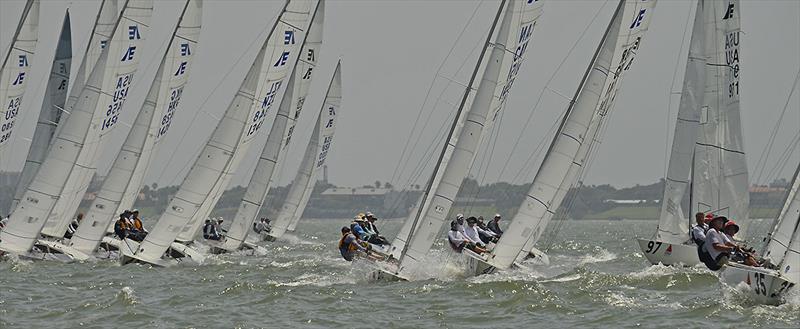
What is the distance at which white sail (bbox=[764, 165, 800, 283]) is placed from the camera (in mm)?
17922

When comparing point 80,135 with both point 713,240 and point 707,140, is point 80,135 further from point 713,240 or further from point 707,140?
point 713,240

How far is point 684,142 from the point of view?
93.8ft

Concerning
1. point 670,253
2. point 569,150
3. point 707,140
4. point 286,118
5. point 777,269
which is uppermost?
point 707,140

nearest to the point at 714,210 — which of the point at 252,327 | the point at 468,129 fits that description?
the point at 468,129

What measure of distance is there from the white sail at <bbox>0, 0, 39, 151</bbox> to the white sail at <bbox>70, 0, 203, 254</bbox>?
154 inches

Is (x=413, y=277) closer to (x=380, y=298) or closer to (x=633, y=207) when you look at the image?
(x=380, y=298)

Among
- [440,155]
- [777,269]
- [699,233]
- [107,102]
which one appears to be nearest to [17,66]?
[107,102]

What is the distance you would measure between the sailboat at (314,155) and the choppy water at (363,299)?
68.4 ft

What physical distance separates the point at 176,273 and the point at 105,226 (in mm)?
3114

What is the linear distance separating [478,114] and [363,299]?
205 inches

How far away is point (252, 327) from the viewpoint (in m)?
17.9

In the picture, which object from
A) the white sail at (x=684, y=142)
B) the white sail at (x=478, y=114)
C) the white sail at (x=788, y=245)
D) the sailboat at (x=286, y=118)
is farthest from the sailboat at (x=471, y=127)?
the sailboat at (x=286, y=118)

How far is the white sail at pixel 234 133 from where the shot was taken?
91.1 feet

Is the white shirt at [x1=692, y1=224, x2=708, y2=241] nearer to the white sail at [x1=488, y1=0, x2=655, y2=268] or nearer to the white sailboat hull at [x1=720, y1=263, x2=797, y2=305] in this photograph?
the white sail at [x1=488, y1=0, x2=655, y2=268]
